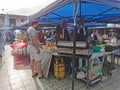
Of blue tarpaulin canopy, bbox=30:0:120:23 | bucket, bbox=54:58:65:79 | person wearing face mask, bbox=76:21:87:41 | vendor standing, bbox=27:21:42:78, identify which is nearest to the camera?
blue tarpaulin canopy, bbox=30:0:120:23

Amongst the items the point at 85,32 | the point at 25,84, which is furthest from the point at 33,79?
the point at 85,32

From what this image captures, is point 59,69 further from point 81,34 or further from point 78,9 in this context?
point 78,9

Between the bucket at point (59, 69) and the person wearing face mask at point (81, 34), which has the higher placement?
the person wearing face mask at point (81, 34)

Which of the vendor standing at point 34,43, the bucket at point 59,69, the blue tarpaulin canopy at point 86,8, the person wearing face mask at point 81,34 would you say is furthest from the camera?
the bucket at point 59,69

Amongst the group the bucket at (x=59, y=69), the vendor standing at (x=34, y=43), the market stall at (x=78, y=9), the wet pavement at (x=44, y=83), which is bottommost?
the wet pavement at (x=44, y=83)

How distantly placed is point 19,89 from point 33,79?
0.77 meters

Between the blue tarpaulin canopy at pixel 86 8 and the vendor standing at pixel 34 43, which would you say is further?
the vendor standing at pixel 34 43

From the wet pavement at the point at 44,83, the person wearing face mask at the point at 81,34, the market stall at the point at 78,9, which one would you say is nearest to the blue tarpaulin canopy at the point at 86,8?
the market stall at the point at 78,9

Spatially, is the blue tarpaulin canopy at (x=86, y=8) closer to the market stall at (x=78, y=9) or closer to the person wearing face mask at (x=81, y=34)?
the market stall at (x=78, y=9)

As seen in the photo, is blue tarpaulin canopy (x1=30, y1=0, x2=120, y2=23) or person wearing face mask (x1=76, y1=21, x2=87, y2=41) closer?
blue tarpaulin canopy (x1=30, y1=0, x2=120, y2=23)

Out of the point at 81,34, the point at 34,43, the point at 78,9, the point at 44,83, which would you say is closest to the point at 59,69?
the point at 44,83

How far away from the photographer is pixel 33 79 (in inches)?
189

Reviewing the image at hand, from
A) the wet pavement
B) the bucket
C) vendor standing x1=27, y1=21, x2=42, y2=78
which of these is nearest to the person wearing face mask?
the bucket

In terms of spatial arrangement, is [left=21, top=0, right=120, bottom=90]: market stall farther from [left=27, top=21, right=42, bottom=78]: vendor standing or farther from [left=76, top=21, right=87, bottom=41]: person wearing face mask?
[left=27, top=21, right=42, bottom=78]: vendor standing
